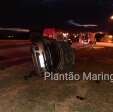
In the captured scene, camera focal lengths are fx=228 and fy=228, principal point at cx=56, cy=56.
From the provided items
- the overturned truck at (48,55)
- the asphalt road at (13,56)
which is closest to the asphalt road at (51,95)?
the overturned truck at (48,55)

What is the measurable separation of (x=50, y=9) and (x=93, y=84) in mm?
34314

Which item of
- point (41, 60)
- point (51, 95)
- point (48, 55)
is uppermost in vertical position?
point (48, 55)

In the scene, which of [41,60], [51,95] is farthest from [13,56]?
[51,95]

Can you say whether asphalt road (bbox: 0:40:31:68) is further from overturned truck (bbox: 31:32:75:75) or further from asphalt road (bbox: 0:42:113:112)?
overturned truck (bbox: 31:32:75:75)

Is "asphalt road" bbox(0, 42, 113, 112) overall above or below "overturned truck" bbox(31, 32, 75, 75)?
below

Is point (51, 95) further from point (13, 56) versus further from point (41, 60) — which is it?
point (13, 56)

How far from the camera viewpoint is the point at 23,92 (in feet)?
17.3

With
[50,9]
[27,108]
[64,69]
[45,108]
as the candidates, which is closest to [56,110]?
[45,108]

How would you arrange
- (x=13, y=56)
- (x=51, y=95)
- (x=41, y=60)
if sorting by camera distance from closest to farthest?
(x=51, y=95) < (x=41, y=60) < (x=13, y=56)

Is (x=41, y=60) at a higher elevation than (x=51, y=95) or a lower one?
higher

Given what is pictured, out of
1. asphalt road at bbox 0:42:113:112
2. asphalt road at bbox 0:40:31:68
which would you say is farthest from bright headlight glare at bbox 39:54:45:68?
asphalt road at bbox 0:40:31:68

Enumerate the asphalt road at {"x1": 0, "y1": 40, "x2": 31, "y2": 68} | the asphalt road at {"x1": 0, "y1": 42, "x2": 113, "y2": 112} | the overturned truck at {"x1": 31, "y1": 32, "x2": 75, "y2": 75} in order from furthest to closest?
the asphalt road at {"x1": 0, "y1": 40, "x2": 31, "y2": 68}
the overturned truck at {"x1": 31, "y1": 32, "x2": 75, "y2": 75}
the asphalt road at {"x1": 0, "y1": 42, "x2": 113, "y2": 112}

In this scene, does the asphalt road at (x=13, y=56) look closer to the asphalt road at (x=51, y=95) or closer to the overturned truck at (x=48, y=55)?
the asphalt road at (x=51, y=95)

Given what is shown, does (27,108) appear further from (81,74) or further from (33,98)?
(81,74)
